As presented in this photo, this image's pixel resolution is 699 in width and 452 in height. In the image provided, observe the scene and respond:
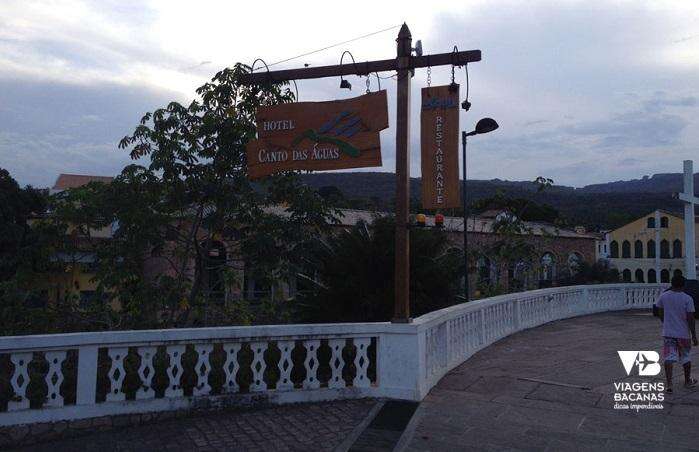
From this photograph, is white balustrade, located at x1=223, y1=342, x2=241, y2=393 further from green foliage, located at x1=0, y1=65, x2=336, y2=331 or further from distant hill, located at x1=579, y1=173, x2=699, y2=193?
distant hill, located at x1=579, y1=173, x2=699, y2=193

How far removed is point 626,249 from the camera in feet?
207

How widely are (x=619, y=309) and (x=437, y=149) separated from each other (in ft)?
45.6

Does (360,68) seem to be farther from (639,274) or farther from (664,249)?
(639,274)

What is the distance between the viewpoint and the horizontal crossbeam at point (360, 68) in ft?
25.5

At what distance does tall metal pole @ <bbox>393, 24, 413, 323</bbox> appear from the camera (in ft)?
23.9

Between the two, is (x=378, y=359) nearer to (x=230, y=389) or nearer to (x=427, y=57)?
(x=230, y=389)

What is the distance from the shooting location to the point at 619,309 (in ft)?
62.0

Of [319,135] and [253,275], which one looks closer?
[319,135]

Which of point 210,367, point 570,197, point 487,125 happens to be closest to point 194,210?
point 210,367

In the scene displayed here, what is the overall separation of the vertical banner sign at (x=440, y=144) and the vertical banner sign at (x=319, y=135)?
1.93 ft

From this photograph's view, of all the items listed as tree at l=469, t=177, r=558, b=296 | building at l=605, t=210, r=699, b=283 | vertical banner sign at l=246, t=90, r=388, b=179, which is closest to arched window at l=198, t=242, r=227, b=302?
vertical banner sign at l=246, t=90, r=388, b=179

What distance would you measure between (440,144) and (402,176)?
0.61 metres

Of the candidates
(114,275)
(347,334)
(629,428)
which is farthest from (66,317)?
(629,428)

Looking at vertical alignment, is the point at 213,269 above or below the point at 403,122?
below
